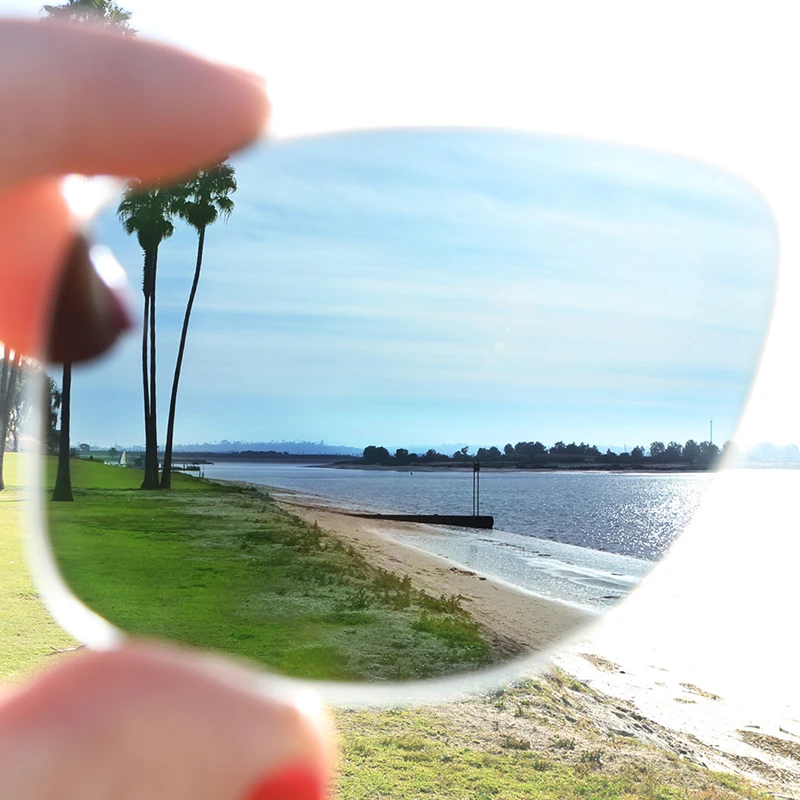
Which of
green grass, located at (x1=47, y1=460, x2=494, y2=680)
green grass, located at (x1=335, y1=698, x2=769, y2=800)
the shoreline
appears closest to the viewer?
green grass, located at (x1=47, y1=460, x2=494, y2=680)

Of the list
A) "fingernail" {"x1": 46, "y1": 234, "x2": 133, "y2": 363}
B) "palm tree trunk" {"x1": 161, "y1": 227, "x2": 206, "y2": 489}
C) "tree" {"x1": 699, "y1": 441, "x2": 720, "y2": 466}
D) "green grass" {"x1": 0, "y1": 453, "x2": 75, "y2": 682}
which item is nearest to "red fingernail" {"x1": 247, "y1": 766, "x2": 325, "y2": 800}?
"fingernail" {"x1": 46, "y1": 234, "x2": 133, "y2": 363}

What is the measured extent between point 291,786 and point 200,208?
0.69 metres

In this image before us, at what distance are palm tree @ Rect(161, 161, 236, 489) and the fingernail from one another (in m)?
0.11

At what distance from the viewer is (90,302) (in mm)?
503

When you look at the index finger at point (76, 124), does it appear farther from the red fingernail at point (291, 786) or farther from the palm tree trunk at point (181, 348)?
the palm tree trunk at point (181, 348)

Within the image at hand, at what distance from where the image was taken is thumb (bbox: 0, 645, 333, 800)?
1.44 ft

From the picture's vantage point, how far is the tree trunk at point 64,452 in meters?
0.84

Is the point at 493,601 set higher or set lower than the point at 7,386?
lower

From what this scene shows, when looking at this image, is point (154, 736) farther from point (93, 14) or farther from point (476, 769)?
point (476, 769)

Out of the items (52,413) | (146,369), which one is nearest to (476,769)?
(146,369)

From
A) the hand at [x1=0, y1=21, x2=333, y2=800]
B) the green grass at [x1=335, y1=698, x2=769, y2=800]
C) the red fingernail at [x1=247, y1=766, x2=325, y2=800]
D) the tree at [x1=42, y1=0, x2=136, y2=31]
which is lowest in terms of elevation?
the green grass at [x1=335, y1=698, x2=769, y2=800]

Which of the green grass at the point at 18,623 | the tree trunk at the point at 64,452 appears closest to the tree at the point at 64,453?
the tree trunk at the point at 64,452

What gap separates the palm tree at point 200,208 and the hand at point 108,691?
0.10m

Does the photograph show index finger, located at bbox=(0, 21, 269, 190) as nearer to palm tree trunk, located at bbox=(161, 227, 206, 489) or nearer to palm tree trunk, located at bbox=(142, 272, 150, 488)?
palm tree trunk, located at bbox=(142, 272, 150, 488)
